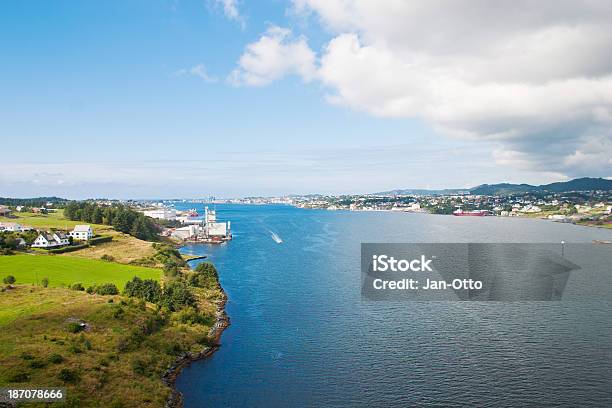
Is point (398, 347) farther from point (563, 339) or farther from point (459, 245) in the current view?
point (459, 245)

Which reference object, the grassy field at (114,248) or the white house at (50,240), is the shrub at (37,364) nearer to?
the grassy field at (114,248)

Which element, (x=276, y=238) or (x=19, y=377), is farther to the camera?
(x=276, y=238)

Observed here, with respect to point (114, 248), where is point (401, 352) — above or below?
below

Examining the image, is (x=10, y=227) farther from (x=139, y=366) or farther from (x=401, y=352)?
(x=401, y=352)

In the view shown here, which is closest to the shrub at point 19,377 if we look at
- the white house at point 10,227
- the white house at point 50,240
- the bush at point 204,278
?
the bush at point 204,278

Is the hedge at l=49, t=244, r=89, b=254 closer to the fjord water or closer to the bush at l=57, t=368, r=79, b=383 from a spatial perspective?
the fjord water

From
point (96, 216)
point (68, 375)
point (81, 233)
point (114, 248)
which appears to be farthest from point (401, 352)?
point (96, 216)
